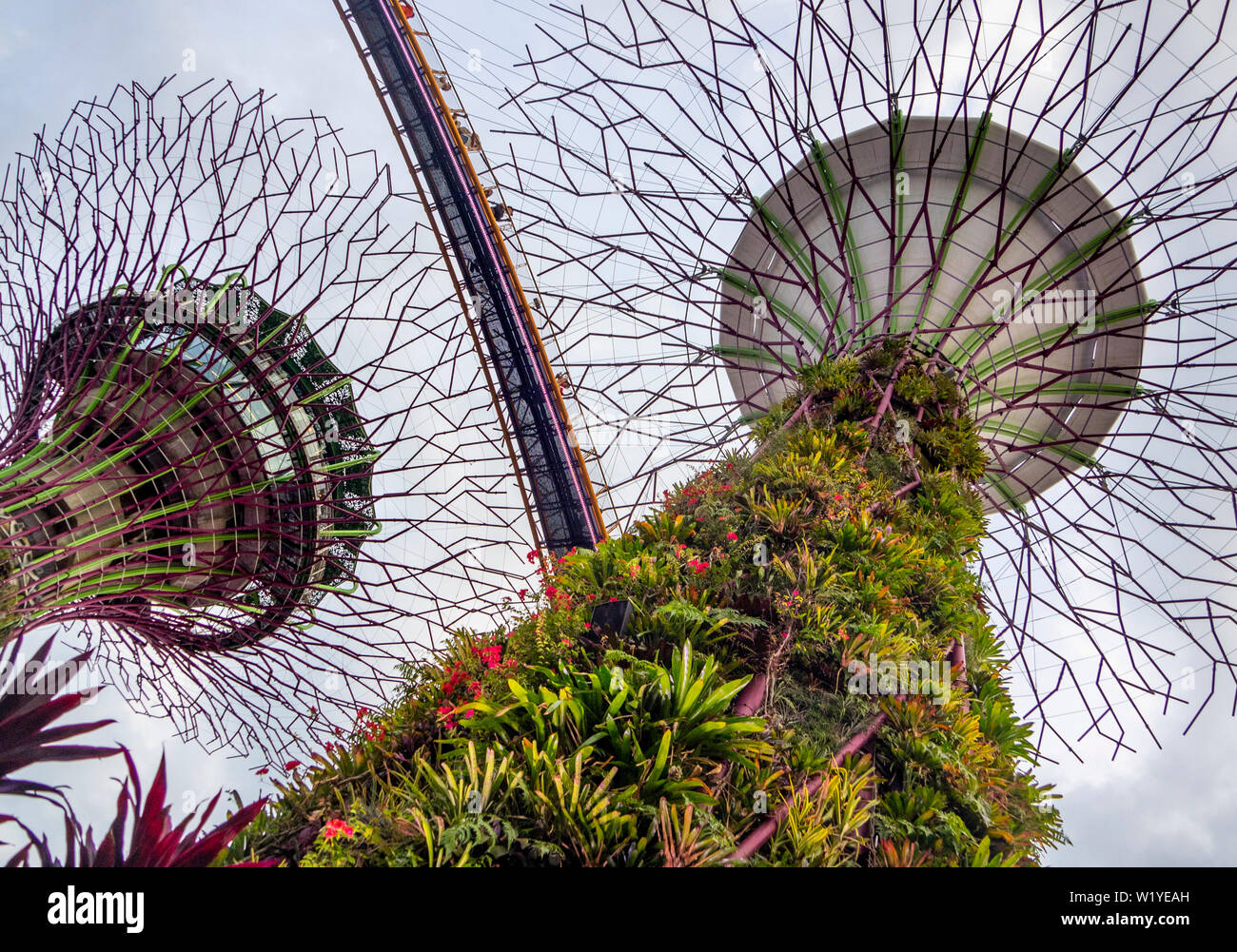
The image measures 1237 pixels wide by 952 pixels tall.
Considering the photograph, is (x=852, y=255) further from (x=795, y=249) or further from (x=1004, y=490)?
(x=1004, y=490)

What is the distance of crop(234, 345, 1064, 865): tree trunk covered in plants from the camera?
3.60 meters

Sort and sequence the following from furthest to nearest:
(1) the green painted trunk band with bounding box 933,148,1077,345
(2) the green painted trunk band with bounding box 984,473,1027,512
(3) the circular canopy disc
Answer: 1. (2) the green painted trunk band with bounding box 984,473,1027,512
2. (3) the circular canopy disc
3. (1) the green painted trunk band with bounding box 933,148,1077,345

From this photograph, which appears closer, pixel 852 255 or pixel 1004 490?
pixel 852 255

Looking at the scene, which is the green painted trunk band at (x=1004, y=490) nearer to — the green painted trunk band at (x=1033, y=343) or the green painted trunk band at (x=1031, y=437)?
the green painted trunk band at (x=1031, y=437)

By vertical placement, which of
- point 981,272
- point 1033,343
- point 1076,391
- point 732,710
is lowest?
point 732,710

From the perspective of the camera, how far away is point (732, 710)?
185 inches

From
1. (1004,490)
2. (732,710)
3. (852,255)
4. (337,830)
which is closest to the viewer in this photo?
(337,830)

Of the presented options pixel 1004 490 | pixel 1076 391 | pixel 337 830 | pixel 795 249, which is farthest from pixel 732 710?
pixel 1004 490

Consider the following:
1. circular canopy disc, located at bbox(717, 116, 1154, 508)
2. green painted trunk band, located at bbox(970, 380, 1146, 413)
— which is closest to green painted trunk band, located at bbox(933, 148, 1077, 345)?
circular canopy disc, located at bbox(717, 116, 1154, 508)

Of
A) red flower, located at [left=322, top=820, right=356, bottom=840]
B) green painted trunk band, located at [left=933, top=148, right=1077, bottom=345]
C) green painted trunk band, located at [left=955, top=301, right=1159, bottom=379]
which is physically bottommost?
red flower, located at [left=322, top=820, right=356, bottom=840]

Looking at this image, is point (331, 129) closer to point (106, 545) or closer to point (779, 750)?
point (106, 545)

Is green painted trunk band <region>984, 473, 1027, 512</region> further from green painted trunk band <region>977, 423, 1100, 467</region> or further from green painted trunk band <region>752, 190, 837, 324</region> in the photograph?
green painted trunk band <region>752, 190, 837, 324</region>

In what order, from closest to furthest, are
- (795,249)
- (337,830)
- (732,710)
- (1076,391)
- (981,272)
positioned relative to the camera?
(337,830), (732,710), (981,272), (1076,391), (795,249)
